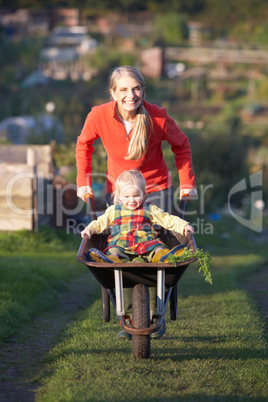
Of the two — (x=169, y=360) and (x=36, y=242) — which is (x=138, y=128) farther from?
(x=36, y=242)

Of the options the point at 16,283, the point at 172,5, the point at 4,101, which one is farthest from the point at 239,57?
the point at 16,283

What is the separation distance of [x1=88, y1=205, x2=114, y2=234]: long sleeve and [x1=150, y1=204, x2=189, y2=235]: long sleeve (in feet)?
1.04

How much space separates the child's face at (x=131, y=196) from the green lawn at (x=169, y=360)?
3.65ft

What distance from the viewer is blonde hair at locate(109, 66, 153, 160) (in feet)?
17.0

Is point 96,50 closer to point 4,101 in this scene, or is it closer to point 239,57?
point 239,57

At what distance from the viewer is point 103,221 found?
206 inches

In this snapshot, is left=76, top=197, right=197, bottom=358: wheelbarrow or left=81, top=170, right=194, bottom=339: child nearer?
left=76, top=197, right=197, bottom=358: wheelbarrow

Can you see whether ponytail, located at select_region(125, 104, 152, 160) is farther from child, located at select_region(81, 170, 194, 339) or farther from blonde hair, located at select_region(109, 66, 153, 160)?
child, located at select_region(81, 170, 194, 339)

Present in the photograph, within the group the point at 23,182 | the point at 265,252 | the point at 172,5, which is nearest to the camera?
the point at 23,182

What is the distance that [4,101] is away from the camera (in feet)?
123

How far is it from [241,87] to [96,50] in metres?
13.3

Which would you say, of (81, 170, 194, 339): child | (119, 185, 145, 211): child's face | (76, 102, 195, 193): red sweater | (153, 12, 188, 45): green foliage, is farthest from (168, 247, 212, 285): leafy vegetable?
(153, 12, 188, 45): green foliage

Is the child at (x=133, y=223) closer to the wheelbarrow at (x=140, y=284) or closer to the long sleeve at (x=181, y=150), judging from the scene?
the wheelbarrow at (x=140, y=284)

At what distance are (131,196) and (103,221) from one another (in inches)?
12.8
